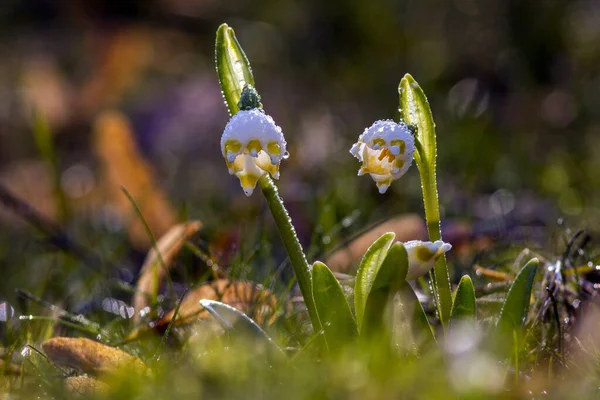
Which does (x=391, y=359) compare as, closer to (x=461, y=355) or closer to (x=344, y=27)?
(x=461, y=355)

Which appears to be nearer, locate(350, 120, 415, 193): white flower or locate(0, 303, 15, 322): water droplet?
locate(350, 120, 415, 193): white flower

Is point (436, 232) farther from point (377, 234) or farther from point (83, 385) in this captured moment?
point (377, 234)

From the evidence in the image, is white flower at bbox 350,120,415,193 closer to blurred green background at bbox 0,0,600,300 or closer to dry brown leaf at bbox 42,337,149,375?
dry brown leaf at bbox 42,337,149,375

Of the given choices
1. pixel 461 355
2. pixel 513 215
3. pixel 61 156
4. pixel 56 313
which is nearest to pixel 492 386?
pixel 461 355

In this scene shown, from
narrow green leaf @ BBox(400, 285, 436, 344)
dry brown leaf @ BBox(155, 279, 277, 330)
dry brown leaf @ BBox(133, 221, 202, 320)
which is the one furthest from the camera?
dry brown leaf @ BBox(133, 221, 202, 320)

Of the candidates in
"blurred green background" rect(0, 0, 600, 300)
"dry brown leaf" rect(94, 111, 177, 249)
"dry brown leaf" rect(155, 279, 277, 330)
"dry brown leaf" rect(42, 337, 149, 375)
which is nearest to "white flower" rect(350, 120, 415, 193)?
"dry brown leaf" rect(155, 279, 277, 330)

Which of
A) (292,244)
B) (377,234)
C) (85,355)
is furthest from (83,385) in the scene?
(377,234)
